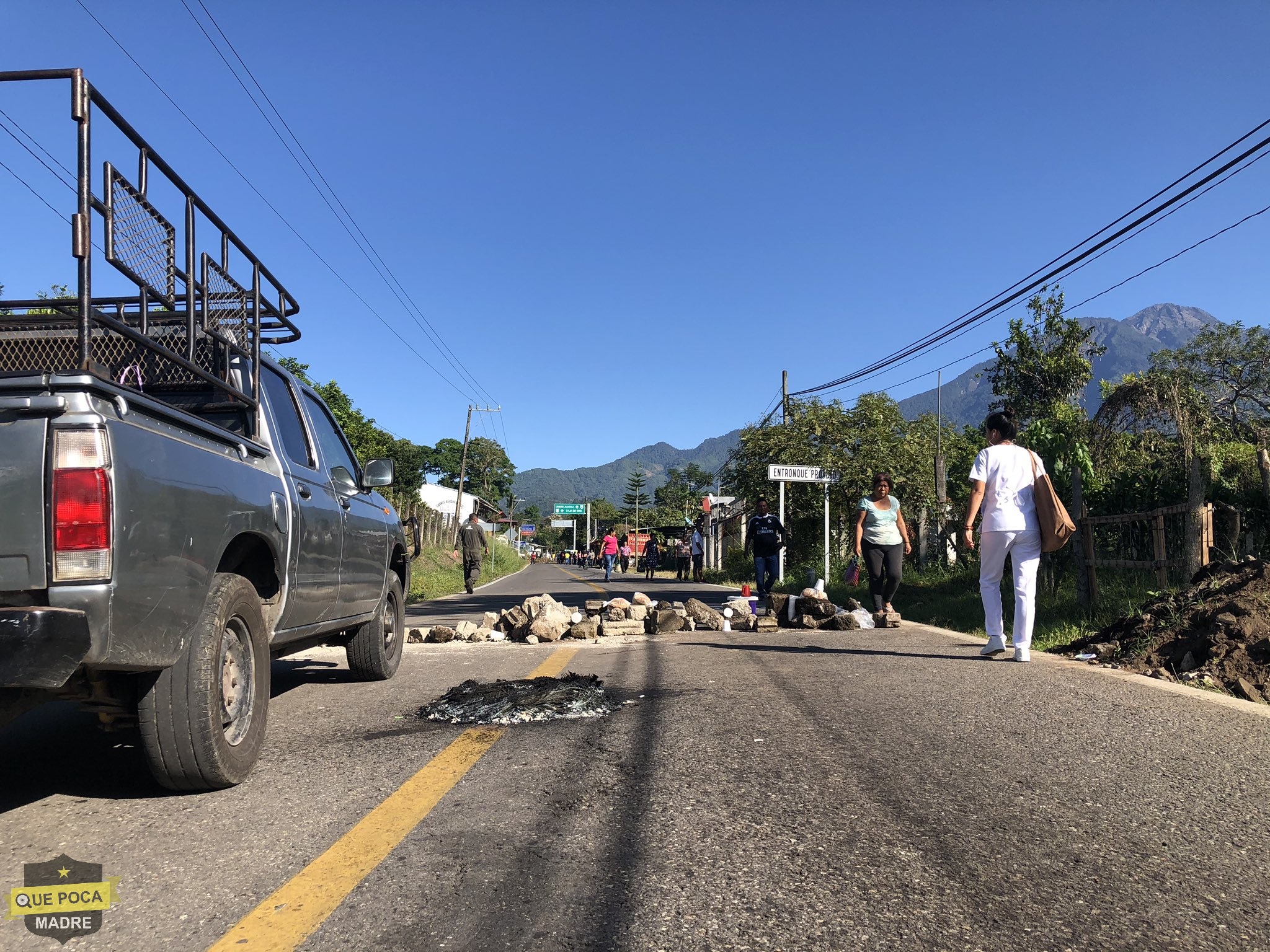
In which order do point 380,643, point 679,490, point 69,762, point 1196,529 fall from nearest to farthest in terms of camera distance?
point 69,762
point 380,643
point 1196,529
point 679,490

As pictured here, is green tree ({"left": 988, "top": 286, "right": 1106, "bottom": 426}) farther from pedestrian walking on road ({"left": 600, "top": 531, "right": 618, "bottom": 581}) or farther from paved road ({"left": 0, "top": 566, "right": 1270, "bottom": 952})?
paved road ({"left": 0, "top": 566, "right": 1270, "bottom": 952})

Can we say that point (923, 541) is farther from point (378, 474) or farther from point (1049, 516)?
point (378, 474)

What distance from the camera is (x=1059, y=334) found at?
40719 mm

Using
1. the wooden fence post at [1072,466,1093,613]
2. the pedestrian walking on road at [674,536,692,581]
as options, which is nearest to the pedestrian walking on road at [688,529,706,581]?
the pedestrian walking on road at [674,536,692,581]

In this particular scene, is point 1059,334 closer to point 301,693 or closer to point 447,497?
point 301,693

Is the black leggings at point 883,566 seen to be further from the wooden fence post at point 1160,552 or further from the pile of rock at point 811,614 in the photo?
the wooden fence post at point 1160,552

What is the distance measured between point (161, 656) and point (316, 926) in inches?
46.9

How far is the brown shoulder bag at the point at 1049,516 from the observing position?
6801 mm

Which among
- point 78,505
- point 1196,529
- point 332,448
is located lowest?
point 1196,529

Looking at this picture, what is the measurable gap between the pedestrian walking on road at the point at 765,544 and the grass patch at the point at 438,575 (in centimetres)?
501

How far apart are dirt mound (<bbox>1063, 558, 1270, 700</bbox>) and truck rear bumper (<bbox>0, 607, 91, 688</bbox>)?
589cm

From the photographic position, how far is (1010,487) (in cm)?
702

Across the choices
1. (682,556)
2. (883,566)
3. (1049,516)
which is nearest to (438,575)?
(682,556)

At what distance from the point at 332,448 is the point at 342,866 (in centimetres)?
372
